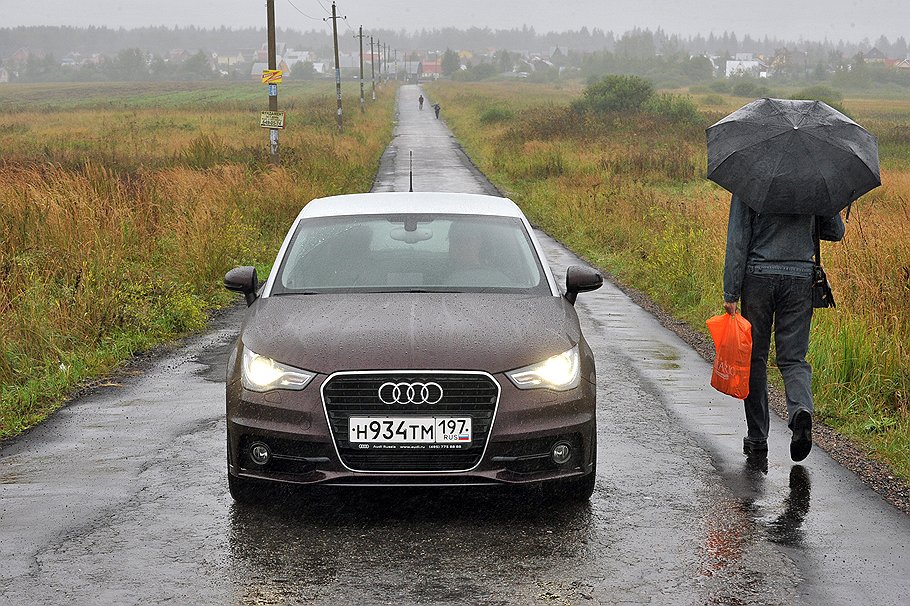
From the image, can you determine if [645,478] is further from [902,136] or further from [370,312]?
[902,136]

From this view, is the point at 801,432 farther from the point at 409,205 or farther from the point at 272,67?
the point at 272,67

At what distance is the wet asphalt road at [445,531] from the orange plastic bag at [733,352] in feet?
1.55

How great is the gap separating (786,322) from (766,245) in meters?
0.45

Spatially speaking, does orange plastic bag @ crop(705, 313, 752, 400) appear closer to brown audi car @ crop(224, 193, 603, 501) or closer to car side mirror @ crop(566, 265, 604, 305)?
car side mirror @ crop(566, 265, 604, 305)

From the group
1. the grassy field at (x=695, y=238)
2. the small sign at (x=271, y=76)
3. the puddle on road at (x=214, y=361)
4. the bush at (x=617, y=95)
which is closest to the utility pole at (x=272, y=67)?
the small sign at (x=271, y=76)

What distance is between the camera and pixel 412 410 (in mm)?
5312

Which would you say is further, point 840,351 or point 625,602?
point 840,351

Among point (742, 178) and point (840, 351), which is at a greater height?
point (742, 178)

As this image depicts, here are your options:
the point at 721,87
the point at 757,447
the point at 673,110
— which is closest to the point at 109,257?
the point at 757,447

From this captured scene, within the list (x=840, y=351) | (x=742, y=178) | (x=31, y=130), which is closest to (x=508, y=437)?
(x=742, y=178)

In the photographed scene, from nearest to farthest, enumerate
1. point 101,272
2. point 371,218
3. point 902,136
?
point 371,218 → point 101,272 → point 902,136

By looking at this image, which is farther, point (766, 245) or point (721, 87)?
point (721, 87)

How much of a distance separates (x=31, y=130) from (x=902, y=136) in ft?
136

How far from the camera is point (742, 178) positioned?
6.42 m
